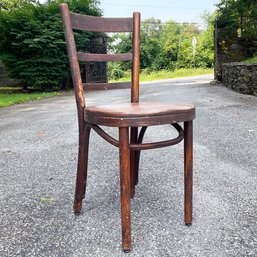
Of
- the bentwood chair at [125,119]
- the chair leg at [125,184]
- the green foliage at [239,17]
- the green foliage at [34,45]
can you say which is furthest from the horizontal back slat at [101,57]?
the green foliage at [34,45]

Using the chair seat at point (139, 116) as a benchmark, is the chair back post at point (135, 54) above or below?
above

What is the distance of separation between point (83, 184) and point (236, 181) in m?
0.93

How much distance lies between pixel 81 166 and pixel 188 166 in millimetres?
473

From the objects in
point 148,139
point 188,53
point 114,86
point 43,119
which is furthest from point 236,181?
point 188,53

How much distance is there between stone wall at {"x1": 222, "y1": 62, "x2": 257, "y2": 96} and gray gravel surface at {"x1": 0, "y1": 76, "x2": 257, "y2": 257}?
314 centimetres

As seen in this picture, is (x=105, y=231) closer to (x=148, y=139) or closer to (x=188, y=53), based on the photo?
(x=148, y=139)

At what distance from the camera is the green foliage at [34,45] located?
7.94 m

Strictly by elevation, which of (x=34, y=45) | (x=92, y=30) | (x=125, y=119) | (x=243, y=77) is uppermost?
(x=34, y=45)

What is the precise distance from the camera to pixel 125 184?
115 cm

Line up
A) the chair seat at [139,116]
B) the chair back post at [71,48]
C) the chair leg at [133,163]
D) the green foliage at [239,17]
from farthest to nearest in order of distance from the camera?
the green foliage at [239,17], the chair leg at [133,163], the chair back post at [71,48], the chair seat at [139,116]

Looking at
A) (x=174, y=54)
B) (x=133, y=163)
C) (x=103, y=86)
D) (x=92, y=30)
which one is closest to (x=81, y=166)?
(x=133, y=163)

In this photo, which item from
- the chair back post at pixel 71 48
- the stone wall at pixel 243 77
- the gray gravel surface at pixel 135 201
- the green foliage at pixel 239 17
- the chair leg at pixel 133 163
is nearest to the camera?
the gray gravel surface at pixel 135 201

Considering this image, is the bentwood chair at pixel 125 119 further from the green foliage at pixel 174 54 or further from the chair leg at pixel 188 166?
the green foliage at pixel 174 54

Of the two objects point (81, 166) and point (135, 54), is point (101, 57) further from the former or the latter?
point (81, 166)
